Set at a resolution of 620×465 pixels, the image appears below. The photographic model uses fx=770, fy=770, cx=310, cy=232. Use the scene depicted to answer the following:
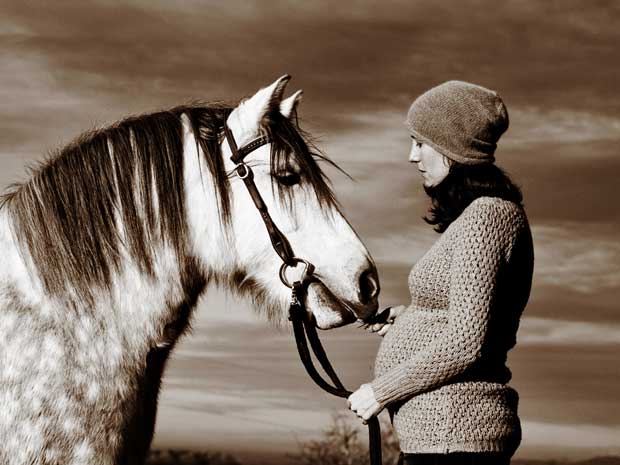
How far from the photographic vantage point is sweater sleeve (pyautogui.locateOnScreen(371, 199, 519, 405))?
2.50 m

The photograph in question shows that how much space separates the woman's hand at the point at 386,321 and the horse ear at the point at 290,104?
0.95m

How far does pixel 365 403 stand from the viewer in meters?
2.61

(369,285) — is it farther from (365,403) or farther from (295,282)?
(365,403)

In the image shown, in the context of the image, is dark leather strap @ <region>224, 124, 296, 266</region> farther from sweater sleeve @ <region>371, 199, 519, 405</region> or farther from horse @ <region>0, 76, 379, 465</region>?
sweater sleeve @ <region>371, 199, 519, 405</region>

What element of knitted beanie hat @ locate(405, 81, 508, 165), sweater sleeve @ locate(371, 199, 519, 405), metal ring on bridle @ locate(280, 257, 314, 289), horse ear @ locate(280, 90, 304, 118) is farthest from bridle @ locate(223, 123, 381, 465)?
knitted beanie hat @ locate(405, 81, 508, 165)

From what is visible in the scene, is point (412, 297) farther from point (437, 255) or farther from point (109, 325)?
point (109, 325)

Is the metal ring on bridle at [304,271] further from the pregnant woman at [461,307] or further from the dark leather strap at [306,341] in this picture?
the pregnant woman at [461,307]

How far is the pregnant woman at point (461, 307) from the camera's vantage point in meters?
2.52

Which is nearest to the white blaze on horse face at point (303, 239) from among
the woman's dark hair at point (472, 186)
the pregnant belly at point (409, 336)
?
the pregnant belly at point (409, 336)

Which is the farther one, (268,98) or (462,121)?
(268,98)

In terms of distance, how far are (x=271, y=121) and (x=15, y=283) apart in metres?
1.21

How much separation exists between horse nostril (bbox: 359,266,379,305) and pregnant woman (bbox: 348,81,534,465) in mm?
389

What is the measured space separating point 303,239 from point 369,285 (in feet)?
1.09

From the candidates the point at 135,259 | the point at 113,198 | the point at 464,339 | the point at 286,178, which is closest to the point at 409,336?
the point at 464,339
